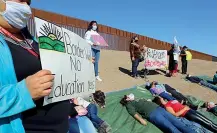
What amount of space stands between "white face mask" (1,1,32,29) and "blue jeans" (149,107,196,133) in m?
6.01

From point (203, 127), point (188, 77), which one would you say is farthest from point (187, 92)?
point (203, 127)

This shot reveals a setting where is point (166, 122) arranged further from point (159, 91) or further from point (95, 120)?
point (159, 91)

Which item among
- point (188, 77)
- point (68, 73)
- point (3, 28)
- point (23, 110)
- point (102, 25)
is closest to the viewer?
point (23, 110)

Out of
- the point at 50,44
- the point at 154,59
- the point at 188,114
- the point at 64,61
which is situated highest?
the point at 50,44

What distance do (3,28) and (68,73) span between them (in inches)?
21.6

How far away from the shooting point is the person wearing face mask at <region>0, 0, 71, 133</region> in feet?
5.81

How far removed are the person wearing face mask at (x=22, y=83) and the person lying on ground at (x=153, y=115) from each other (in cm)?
571

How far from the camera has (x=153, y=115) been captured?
8086mm

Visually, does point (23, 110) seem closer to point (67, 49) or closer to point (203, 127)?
point (67, 49)

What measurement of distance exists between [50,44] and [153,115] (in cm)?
617

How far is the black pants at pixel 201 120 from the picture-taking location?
27.2 feet

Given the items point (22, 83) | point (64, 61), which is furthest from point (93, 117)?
point (22, 83)

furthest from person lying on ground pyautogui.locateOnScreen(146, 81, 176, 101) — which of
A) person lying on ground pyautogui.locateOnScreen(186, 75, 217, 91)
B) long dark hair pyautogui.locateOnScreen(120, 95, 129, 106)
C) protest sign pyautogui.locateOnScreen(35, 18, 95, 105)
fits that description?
protest sign pyautogui.locateOnScreen(35, 18, 95, 105)

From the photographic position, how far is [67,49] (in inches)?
98.0
